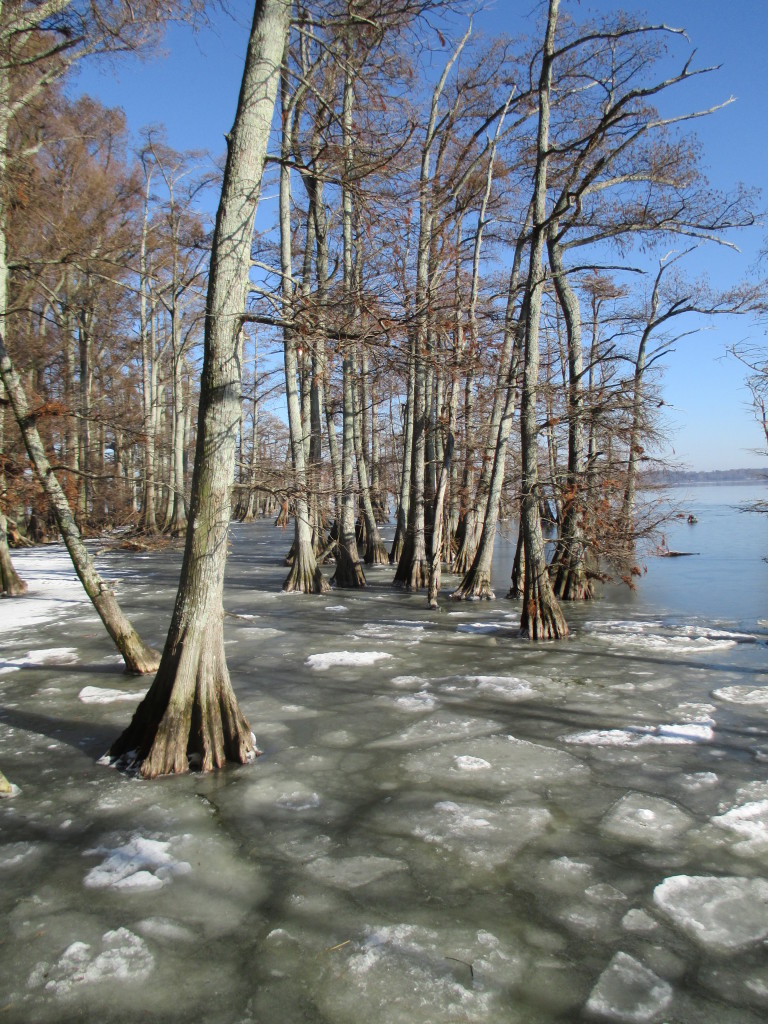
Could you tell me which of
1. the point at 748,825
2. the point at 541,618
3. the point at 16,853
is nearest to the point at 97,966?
the point at 16,853

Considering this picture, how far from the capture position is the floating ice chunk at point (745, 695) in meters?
6.36

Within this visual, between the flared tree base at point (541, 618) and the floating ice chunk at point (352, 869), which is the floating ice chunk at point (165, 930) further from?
the flared tree base at point (541, 618)

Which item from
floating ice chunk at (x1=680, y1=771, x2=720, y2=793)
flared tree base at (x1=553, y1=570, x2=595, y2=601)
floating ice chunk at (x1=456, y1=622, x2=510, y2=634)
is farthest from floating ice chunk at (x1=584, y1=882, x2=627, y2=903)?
flared tree base at (x1=553, y1=570, x2=595, y2=601)

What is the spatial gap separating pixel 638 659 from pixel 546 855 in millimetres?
4837

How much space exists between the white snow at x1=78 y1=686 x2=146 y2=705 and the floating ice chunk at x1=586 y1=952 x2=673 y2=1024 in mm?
4924

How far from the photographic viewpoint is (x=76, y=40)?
717cm

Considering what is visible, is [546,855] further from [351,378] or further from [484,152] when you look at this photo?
[484,152]

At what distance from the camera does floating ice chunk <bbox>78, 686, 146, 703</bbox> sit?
21.4 feet

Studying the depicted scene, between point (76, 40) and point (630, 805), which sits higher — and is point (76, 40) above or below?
above

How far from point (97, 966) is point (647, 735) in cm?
420

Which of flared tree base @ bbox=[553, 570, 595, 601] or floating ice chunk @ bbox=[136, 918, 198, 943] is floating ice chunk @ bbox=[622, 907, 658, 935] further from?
flared tree base @ bbox=[553, 570, 595, 601]

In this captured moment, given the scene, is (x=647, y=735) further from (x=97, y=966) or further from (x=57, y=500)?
(x=57, y=500)

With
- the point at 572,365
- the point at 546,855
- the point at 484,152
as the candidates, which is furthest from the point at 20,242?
the point at 546,855

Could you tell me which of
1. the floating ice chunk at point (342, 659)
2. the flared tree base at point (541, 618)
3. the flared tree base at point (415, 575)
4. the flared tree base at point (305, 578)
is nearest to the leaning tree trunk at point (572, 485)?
the flared tree base at point (541, 618)
